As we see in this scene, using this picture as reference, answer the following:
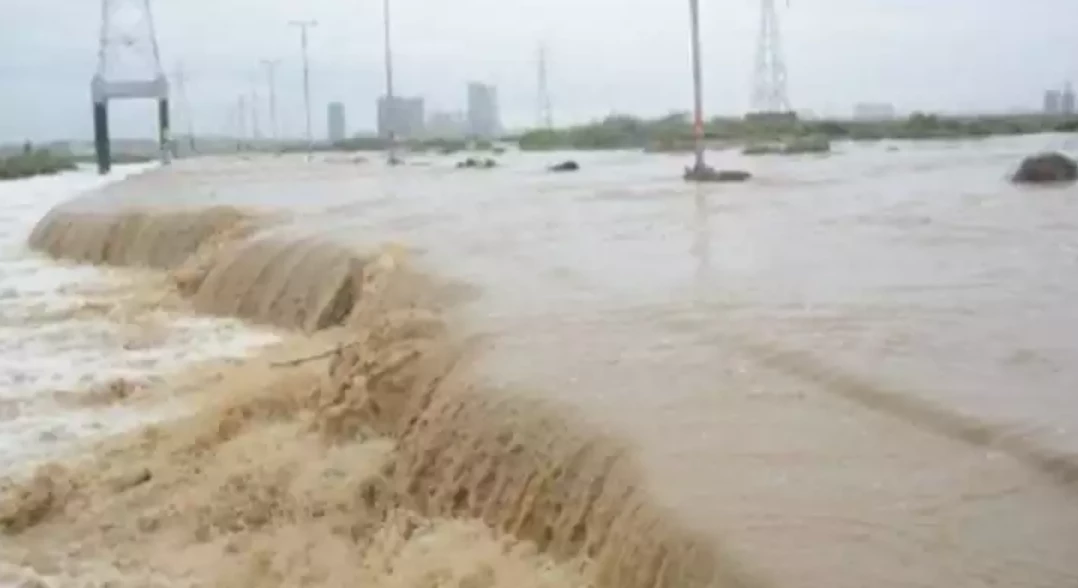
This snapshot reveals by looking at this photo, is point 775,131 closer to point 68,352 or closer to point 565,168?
point 565,168

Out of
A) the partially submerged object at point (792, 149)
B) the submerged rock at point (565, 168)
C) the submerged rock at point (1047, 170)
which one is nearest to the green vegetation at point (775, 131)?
the partially submerged object at point (792, 149)

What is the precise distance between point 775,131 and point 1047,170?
1279 inches

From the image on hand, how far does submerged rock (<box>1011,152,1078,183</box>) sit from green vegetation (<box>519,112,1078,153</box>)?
25164 mm

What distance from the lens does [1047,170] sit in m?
18.3

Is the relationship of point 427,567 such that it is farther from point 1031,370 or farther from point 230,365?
point 230,365

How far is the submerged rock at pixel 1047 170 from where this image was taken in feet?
59.6

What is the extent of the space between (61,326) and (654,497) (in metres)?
7.06

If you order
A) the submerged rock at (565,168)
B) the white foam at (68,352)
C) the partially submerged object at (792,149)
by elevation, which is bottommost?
the white foam at (68,352)

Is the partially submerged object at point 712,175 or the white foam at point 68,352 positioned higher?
the partially submerged object at point 712,175

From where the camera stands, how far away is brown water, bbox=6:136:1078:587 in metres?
3.59

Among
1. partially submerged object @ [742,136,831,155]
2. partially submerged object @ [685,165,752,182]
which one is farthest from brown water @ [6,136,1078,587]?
partially submerged object @ [742,136,831,155]

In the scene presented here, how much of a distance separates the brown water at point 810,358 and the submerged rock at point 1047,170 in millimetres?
4725

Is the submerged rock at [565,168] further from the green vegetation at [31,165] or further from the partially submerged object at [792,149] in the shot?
the green vegetation at [31,165]

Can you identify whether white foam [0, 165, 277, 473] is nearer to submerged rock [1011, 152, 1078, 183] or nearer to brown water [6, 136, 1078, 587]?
brown water [6, 136, 1078, 587]
